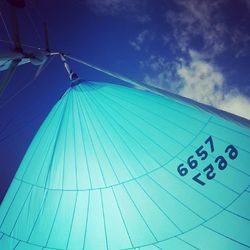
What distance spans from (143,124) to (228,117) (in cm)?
211

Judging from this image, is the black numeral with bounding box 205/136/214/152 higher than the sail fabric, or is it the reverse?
the black numeral with bounding box 205/136/214/152

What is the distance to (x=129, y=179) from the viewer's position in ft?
18.0

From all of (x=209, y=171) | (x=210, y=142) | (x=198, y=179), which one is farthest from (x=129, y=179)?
(x=210, y=142)

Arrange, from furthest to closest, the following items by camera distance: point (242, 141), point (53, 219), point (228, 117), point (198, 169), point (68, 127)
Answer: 1. point (68, 127)
2. point (53, 219)
3. point (198, 169)
4. point (242, 141)
5. point (228, 117)

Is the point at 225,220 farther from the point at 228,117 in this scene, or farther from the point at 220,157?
the point at 228,117

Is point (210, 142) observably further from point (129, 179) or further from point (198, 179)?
point (129, 179)

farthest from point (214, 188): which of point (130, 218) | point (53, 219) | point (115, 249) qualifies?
point (53, 219)

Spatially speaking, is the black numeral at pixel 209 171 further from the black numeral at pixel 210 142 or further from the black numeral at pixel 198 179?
the black numeral at pixel 210 142

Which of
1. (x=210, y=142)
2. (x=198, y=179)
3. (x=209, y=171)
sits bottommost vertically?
(x=198, y=179)

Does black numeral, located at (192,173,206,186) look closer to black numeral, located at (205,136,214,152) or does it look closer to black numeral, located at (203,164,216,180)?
black numeral, located at (203,164,216,180)

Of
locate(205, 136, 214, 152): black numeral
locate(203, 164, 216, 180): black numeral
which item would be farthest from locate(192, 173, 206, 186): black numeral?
locate(205, 136, 214, 152): black numeral

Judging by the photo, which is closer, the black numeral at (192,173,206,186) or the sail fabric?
the sail fabric

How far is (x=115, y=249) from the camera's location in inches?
205

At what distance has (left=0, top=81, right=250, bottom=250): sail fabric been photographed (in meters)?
4.80
